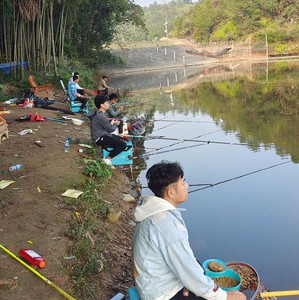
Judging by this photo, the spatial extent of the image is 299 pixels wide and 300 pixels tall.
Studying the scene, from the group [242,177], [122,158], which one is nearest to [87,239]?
[122,158]

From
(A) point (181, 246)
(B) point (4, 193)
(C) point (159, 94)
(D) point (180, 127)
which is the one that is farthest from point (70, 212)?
(C) point (159, 94)

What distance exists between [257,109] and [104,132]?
857 cm

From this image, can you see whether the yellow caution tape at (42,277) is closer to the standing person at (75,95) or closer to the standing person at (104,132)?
the standing person at (104,132)

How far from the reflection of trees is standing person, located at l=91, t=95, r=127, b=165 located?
3.83m

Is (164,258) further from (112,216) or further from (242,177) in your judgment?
(242,177)

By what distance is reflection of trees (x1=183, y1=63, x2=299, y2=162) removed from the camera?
9.73 m

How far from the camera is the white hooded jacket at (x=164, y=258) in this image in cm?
211

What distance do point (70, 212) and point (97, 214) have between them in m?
0.41

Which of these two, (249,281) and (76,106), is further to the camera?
(76,106)

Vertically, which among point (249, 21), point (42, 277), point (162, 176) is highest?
point (249, 21)

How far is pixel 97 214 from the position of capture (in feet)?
15.6

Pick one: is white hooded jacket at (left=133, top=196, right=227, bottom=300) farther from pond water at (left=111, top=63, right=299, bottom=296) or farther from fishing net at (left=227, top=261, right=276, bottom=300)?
pond water at (left=111, top=63, right=299, bottom=296)

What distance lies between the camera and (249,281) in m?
3.24

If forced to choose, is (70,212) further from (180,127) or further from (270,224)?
(180,127)
